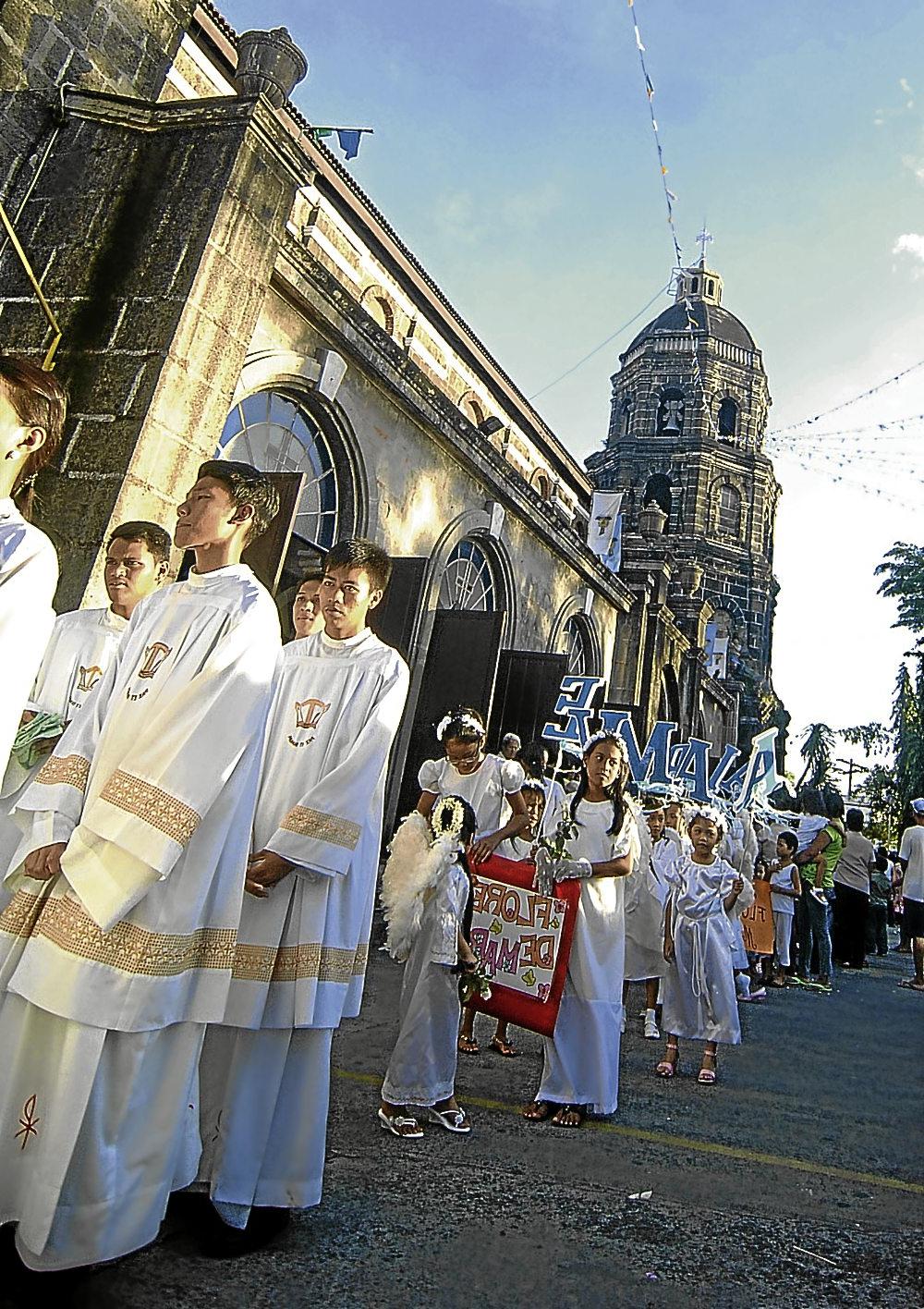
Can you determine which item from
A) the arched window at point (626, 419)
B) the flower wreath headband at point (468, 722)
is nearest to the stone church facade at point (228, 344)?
the flower wreath headband at point (468, 722)

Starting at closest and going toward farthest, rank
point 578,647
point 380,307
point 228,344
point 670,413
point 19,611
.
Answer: point 19,611
point 228,344
point 380,307
point 578,647
point 670,413

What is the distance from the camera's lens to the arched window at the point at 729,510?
42.8 meters

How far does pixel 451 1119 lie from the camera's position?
13.3 ft

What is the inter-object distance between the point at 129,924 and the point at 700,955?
4847mm

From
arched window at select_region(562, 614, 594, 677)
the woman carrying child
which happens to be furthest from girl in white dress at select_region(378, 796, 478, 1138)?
arched window at select_region(562, 614, 594, 677)

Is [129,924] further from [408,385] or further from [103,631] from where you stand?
[408,385]

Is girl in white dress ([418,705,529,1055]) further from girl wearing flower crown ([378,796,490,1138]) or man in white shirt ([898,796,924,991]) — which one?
man in white shirt ([898,796,924,991])

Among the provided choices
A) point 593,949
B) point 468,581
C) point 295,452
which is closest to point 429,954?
point 593,949

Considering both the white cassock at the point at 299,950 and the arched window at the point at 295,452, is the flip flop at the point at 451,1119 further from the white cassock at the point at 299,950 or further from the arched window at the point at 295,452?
the arched window at the point at 295,452

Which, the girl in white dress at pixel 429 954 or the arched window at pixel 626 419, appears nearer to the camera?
the girl in white dress at pixel 429 954

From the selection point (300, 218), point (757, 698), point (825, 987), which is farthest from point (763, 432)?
point (825, 987)

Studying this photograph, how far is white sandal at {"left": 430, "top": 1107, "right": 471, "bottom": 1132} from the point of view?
400 centimetres

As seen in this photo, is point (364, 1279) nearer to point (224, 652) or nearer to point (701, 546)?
point (224, 652)

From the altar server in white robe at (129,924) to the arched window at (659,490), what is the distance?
41877 mm
